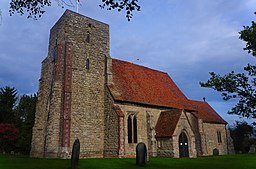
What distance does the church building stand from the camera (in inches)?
866

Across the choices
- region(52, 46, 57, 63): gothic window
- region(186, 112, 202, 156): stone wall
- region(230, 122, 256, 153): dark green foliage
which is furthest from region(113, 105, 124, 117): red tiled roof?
region(230, 122, 256, 153): dark green foliage

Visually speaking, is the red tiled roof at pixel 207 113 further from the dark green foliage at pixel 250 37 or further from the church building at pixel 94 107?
the dark green foliage at pixel 250 37

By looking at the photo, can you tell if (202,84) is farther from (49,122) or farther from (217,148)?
(217,148)

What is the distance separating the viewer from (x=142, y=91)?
27844mm

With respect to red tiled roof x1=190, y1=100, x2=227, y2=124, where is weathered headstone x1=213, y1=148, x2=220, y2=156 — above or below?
below

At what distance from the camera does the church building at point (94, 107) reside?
22.0 meters

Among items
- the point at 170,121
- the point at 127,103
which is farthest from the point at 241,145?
the point at 127,103

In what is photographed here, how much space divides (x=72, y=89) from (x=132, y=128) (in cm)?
721

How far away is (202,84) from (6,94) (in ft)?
135

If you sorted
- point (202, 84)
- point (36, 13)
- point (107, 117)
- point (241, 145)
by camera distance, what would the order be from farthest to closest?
point (241, 145) < point (107, 117) < point (202, 84) < point (36, 13)

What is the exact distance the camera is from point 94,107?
953 inches

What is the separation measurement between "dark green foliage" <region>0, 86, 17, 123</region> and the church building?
22411mm

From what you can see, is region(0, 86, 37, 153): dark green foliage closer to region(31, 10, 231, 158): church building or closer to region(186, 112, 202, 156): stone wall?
region(31, 10, 231, 158): church building

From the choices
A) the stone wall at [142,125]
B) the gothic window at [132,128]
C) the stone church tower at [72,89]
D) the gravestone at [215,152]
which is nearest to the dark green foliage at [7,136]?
the stone church tower at [72,89]
